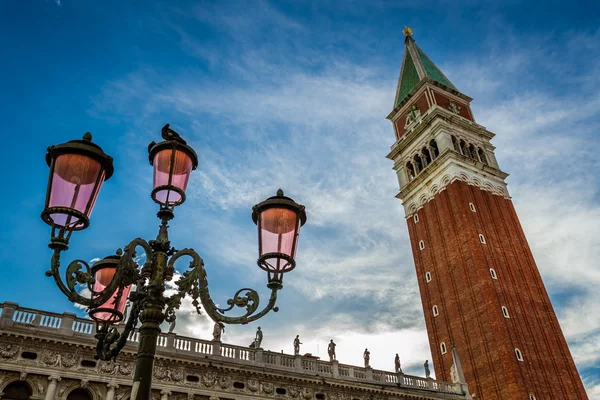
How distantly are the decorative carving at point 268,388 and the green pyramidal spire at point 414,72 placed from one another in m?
38.8

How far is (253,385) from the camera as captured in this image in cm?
2397

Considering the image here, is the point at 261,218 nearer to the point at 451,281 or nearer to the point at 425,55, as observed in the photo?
the point at 451,281

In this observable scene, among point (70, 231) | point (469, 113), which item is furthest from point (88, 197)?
point (469, 113)

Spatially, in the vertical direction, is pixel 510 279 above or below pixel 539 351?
above

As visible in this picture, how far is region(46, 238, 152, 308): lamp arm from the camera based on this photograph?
582 centimetres

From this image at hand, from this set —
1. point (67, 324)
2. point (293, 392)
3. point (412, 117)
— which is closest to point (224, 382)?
point (293, 392)

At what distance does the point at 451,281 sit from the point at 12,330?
32.3 metres

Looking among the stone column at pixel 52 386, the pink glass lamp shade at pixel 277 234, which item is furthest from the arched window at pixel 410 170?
the pink glass lamp shade at pixel 277 234

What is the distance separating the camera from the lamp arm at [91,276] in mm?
5824

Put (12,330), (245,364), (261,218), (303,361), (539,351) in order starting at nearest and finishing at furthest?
(261,218) < (12,330) < (245,364) < (303,361) < (539,351)

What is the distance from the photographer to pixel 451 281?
133ft

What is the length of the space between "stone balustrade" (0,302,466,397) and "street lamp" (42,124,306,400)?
1505 centimetres

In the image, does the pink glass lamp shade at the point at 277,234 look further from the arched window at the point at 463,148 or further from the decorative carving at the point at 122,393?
the arched window at the point at 463,148

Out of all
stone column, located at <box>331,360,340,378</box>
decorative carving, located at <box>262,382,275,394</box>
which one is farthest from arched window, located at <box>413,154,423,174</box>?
decorative carving, located at <box>262,382,275,394</box>
